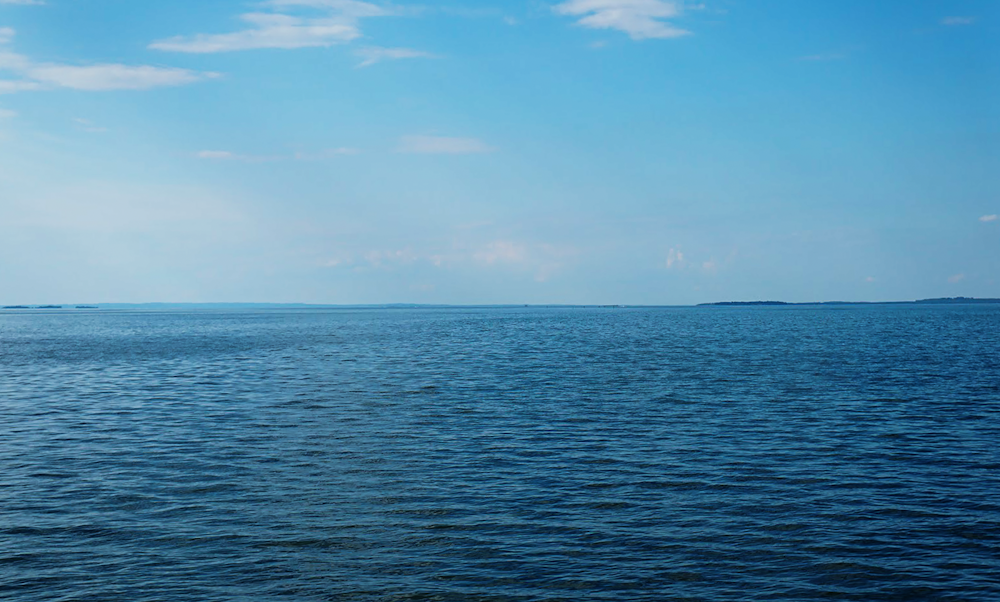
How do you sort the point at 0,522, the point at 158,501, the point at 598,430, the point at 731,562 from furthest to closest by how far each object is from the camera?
the point at 598,430 < the point at 158,501 < the point at 0,522 < the point at 731,562

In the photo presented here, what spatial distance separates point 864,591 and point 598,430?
1498cm

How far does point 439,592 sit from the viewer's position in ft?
44.9

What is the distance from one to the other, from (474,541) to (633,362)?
43458mm

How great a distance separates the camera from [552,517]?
17719 mm

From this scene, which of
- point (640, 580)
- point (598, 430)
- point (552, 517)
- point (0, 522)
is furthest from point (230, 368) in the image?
point (640, 580)

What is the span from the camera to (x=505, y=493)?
1978 centimetres

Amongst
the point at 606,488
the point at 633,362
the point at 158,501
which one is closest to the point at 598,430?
the point at 606,488

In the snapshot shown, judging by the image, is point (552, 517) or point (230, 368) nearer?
point (552, 517)

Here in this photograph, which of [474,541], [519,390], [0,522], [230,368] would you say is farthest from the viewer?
[230,368]

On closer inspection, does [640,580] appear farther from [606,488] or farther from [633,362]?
[633,362]

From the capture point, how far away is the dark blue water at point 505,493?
14.2 m

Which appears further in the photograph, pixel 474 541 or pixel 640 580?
pixel 474 541

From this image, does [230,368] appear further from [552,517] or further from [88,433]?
[552,517]

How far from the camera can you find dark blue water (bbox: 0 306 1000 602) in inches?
559
